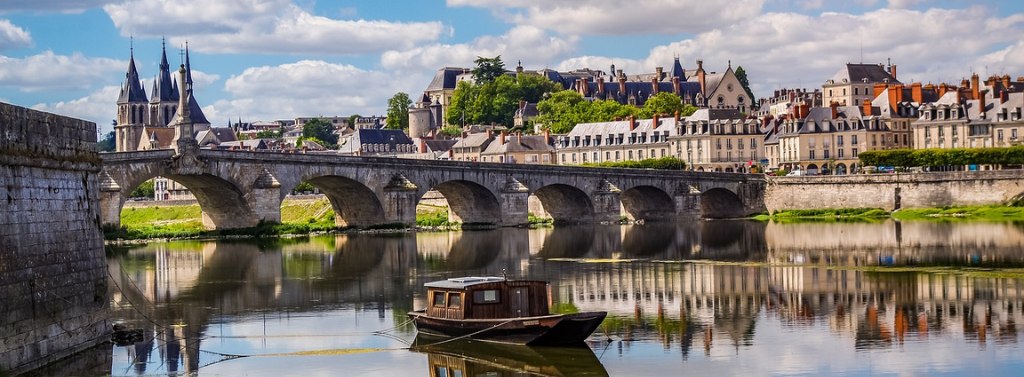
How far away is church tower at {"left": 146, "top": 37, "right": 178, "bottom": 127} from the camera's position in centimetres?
16625

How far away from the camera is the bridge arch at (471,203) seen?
260 ft

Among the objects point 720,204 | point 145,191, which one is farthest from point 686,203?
point 145,191

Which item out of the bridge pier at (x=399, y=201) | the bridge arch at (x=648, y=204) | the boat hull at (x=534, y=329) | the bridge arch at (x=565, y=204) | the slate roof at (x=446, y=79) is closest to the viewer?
the boat hull at (x=534, y=329)

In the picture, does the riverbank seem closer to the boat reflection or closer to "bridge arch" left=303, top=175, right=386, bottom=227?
"bridge arch" left=303, top=175, right=386, bottom=227

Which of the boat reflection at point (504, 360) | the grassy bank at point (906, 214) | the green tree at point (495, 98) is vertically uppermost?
the green tree at point (495, 98)

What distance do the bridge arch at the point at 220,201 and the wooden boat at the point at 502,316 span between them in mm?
37241

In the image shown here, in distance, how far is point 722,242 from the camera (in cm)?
6178

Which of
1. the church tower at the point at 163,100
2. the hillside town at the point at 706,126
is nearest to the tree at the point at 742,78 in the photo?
the hillside town at the point at 706,126

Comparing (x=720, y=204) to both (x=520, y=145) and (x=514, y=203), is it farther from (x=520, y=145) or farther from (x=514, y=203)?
(x=520, y=145)

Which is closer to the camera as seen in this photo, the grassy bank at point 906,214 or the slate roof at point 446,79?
the grassy bank at point 906,214

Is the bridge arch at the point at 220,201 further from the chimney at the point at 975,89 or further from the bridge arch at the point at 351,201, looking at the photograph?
the chimney at the point at 975,89

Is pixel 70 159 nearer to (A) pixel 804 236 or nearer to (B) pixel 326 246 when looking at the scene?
(B) pixel 326 246

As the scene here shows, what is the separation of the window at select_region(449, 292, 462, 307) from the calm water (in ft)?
3.63

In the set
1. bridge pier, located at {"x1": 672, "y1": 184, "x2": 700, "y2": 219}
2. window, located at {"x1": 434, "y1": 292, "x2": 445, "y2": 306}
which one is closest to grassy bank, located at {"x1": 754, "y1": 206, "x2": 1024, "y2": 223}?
bridge pier, located at {"x1": 672, "y1": 184, "x2": 700, "y2": 219}
